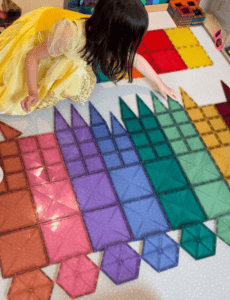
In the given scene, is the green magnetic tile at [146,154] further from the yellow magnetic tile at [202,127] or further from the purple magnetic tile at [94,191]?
the yellow magnetic tile at [202,127]

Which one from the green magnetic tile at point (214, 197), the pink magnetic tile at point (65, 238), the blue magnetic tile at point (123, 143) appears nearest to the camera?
the pink magnetic tile at point (65, 238)

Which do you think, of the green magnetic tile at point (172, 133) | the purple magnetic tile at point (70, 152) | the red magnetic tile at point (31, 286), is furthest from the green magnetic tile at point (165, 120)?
the red magnetic tile at point (31, 286)

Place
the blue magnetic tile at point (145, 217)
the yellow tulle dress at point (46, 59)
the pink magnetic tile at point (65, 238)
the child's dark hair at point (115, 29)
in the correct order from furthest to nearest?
the blue magnetic tile at point (145, 217), the pink magnetic tile at point (65, 238), the yellow tulle dress at point (46, 59), the child's dark hair at point (115, 29)

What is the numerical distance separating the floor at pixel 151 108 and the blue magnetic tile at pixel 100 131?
0.06 m

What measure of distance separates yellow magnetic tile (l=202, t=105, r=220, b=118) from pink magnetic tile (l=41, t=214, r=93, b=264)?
1.11 m

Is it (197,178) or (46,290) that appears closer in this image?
(46,290)

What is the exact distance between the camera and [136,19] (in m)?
0.99

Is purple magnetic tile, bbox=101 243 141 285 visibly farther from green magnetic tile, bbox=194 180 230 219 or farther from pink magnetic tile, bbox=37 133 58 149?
pink magnetic tile, bbox=37 133 58 149

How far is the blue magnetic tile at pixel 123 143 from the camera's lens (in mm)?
1697

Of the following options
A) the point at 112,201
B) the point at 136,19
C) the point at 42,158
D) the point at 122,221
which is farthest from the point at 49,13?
the point at 122,221

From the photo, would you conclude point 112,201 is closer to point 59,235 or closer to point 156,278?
point 59,235

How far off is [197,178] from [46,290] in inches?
39.8

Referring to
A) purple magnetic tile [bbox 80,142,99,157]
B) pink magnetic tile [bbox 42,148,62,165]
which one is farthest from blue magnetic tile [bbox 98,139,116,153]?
pink magnetic tile [bbox 42,148,62,165]

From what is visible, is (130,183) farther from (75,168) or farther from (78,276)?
(78,276)
